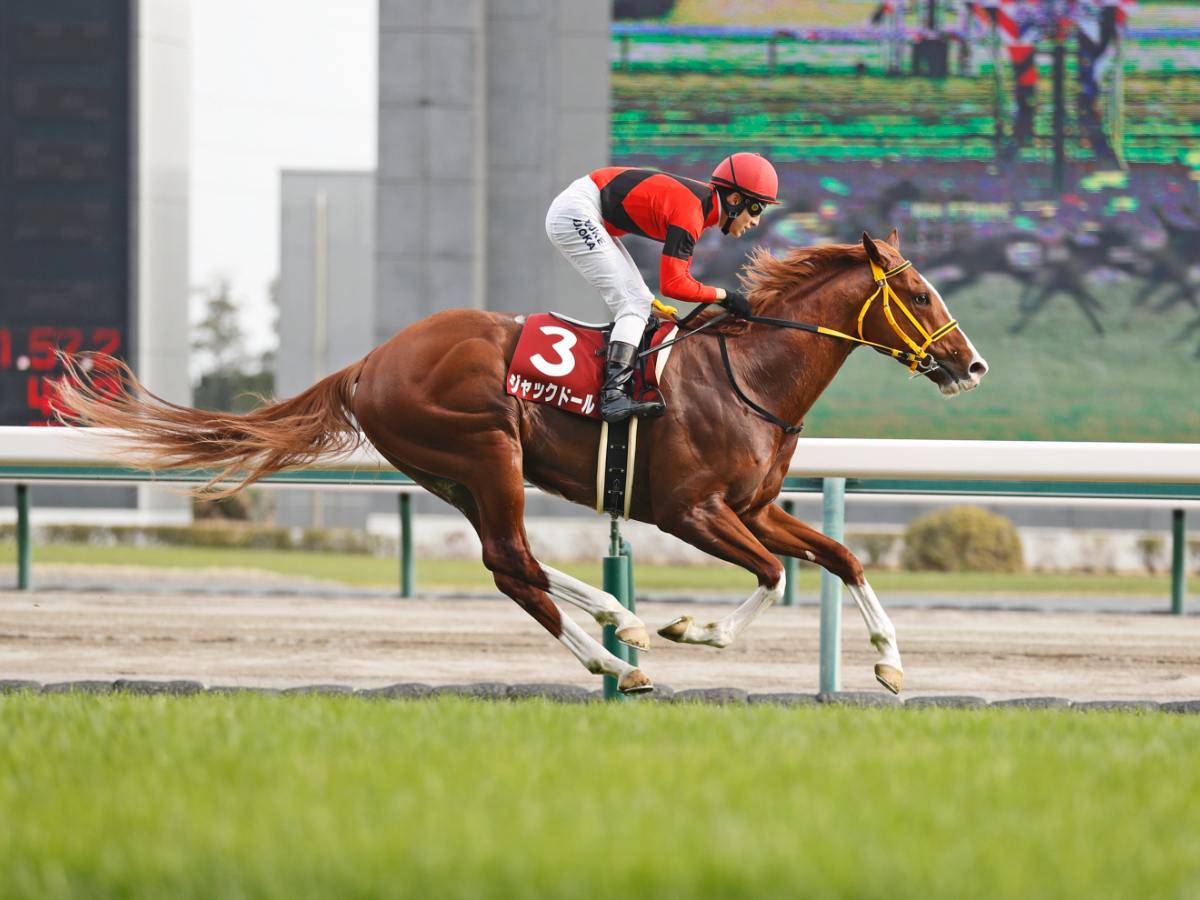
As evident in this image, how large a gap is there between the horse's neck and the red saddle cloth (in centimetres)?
42

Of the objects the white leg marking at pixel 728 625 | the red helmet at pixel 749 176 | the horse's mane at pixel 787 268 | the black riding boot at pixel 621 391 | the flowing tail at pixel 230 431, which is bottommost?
the white leg marking at pixel 728 625

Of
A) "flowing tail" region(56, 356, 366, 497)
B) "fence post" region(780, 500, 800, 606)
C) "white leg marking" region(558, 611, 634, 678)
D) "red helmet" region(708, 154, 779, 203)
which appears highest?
"red helmet" region(708, 154, 779, 203)

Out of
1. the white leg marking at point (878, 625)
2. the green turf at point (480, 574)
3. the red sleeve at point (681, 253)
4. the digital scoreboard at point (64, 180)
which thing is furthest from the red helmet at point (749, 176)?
the digital scoreboard at point (64, 180)

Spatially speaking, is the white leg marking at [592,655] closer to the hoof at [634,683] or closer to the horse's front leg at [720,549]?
the hoof at [634,683]

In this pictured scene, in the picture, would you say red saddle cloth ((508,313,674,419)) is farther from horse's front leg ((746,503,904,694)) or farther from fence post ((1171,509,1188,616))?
fence post ((1171,509,1188,616))

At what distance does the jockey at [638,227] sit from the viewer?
4.07 m

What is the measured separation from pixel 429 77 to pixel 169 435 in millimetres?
9404

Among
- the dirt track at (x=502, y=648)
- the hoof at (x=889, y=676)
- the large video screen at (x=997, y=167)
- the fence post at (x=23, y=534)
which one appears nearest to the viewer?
the hoof at (x=889, y=676)

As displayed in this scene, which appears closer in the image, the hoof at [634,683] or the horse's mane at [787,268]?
the hoof at [634,683]

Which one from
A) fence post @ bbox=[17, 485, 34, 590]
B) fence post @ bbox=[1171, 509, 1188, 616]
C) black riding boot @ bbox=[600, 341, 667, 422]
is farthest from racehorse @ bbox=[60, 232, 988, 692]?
fence post @ bbox=[1171, 509, 1188, 616]

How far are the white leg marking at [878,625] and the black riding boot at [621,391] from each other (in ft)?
3.10

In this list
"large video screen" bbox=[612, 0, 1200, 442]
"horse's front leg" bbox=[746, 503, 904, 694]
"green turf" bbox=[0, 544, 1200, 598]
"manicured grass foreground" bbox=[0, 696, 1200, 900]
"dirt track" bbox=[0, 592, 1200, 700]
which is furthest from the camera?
"large video screen" bbox=[612, 0, 1200, 442]

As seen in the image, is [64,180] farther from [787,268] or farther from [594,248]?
[787,268]

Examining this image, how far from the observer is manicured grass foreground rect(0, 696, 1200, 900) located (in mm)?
1834
